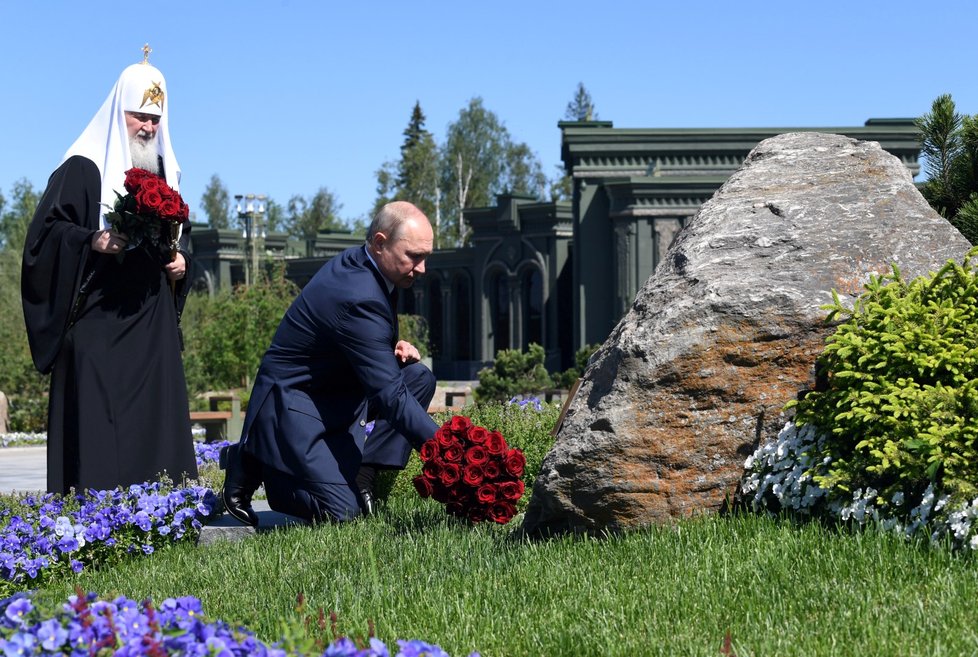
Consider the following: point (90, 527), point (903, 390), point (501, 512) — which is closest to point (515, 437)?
point (501, 512)

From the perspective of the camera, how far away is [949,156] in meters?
7.58

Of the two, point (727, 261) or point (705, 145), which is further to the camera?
point (705, 145)

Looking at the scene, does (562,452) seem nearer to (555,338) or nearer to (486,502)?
(486,502)

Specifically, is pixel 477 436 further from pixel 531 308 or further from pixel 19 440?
pixel 531 308

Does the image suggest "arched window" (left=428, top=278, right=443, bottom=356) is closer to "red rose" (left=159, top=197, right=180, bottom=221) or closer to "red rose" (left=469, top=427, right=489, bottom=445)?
"red rose" (left=159, top=197, right=180, bottom=221)

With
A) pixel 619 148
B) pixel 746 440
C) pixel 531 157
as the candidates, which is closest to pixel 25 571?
pixel 746 440

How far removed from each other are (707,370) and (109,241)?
3625 millimetres

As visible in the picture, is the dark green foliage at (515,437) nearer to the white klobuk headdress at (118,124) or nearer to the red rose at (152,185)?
the red rose at (152,185)

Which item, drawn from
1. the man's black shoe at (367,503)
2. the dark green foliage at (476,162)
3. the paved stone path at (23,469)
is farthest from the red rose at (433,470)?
the dark green foliage at (476,162)

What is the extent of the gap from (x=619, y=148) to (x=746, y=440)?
22983mm

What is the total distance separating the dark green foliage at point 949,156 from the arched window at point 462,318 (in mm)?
28608

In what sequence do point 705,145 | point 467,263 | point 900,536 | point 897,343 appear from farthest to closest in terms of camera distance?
point 467,263 < point 705,145 < point 897,343 < point 900,536

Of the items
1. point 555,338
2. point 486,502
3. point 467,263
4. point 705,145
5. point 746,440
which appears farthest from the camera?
point 467,263

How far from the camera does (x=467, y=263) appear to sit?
117 feet
